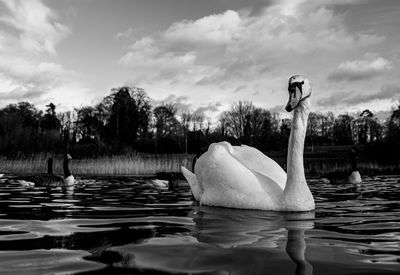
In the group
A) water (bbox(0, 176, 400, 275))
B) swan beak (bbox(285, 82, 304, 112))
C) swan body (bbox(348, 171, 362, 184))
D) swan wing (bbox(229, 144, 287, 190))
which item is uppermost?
swan beak (bbox(285, 82, 304, 112))

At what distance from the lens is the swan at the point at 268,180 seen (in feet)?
20.4

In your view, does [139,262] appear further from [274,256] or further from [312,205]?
[312,205]

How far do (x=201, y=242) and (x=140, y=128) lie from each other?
72.8 m

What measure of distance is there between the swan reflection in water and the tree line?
145 feet

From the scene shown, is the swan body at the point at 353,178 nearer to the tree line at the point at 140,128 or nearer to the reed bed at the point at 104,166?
the reed bed at the point at 104,166

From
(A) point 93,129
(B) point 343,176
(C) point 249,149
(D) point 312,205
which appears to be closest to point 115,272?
(D) point 312,205

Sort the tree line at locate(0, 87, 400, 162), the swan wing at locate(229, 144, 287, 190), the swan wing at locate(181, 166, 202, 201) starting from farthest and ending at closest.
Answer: the tree line at locate(0, 87, 400, 162) < the swan wing at locate(181, 166, 202, 201) < the swan wing at locate(229, 144, 287, 190)

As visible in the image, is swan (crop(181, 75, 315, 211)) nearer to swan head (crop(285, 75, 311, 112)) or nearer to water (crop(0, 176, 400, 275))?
swan head (crop(285, 75, 311, 112))

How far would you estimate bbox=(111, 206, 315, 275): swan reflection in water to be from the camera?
292 cm

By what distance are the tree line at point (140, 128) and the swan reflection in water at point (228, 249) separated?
1745 inches

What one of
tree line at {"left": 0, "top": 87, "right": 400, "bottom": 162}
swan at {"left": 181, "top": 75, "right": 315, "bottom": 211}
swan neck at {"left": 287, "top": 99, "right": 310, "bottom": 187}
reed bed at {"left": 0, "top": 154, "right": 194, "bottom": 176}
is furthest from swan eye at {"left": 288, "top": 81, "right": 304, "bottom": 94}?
tree line at {"left": 0, "top": 87, "right": 400, "bottom": 162}

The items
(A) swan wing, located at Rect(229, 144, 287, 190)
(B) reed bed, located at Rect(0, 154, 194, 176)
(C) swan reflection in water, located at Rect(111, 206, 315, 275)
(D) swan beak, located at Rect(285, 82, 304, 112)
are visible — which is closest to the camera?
(C) swan reflection in water, located at Rect(111, 206, 315, 275)

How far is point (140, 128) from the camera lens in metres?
75.9

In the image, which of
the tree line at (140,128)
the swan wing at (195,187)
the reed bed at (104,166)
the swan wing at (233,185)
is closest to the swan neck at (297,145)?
the swan wing at (233,185)
